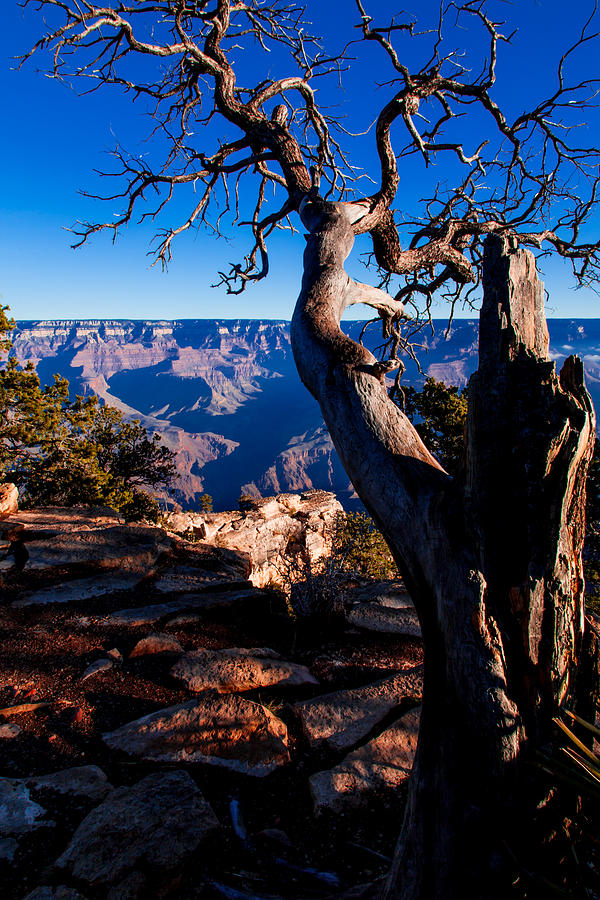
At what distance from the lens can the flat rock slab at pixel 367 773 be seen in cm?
253

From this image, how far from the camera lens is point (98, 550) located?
6582 millimetres

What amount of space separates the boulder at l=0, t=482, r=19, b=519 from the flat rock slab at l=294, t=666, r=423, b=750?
784 cm

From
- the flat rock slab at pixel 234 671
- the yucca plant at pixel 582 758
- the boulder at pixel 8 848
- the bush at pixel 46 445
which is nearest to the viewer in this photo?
the yucca plant at pixel 582 758

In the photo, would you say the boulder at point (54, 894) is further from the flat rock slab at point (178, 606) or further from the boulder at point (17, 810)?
the flat rock slab at point (178, 606)

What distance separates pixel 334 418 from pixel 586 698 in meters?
1.64

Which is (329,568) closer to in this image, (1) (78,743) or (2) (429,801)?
(1) (78,743)

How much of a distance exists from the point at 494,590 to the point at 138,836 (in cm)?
203

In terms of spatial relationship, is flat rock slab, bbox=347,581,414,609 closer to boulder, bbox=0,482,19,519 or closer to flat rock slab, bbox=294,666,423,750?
flat rock slab, bbox=294,666,423,750

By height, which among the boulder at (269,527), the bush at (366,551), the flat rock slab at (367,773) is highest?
the flat rock slab at (367,773)

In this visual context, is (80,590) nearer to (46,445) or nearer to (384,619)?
(384,619)

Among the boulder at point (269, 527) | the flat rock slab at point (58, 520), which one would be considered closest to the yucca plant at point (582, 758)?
the flat rock slab at point (58, 520)

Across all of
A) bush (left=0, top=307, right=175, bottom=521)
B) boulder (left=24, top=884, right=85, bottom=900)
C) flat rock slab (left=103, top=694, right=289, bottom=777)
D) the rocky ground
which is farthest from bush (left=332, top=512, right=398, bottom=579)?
boulder (left=24, top=884, right=85, bottom=900)

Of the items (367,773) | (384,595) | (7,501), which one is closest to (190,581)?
(384,595)

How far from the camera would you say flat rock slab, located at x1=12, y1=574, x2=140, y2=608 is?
5.28 metres
